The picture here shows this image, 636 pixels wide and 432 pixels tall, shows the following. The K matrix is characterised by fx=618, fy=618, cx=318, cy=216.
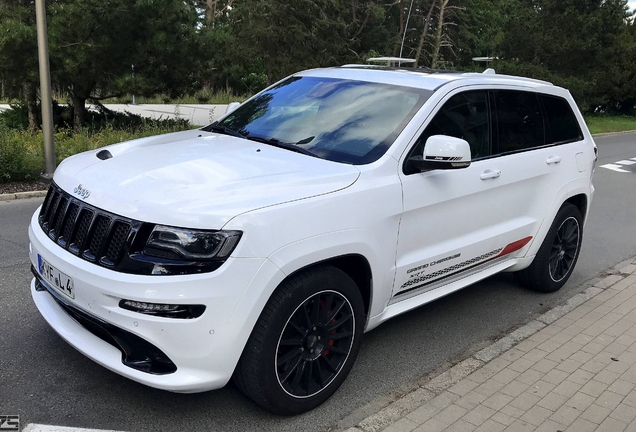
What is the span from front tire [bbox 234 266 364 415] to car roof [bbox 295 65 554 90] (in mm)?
1650

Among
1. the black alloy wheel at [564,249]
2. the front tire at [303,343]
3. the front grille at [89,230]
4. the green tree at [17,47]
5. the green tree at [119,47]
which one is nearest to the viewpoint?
the front grille at [89,230]

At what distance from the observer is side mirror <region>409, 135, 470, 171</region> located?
3.70m

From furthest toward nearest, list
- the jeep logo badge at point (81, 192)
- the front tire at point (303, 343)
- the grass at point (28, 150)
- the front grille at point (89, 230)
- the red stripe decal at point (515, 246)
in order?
the grass at point (28, 150) → the red stripe decal at point (515, 246) → the jeep logo badge at point (81, 192) → the front tire at point (303, 343) → the front grille at point (89, 230)

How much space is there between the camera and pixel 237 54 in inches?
1033

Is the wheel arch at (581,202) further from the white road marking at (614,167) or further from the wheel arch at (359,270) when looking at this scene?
the white road marking at (614,167)

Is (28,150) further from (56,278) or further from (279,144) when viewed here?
(56,278)

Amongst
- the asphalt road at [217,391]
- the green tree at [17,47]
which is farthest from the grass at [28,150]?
the asphalt road at [217,391]

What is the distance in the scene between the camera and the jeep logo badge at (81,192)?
326 cm

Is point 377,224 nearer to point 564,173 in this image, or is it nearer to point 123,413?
point 123,413

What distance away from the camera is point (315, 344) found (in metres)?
3.42

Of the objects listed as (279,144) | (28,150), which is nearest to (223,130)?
(279,144)

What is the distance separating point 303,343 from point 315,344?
0.34ft

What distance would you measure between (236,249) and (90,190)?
935 mm

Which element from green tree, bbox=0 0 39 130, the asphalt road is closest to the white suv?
the asphalt road
